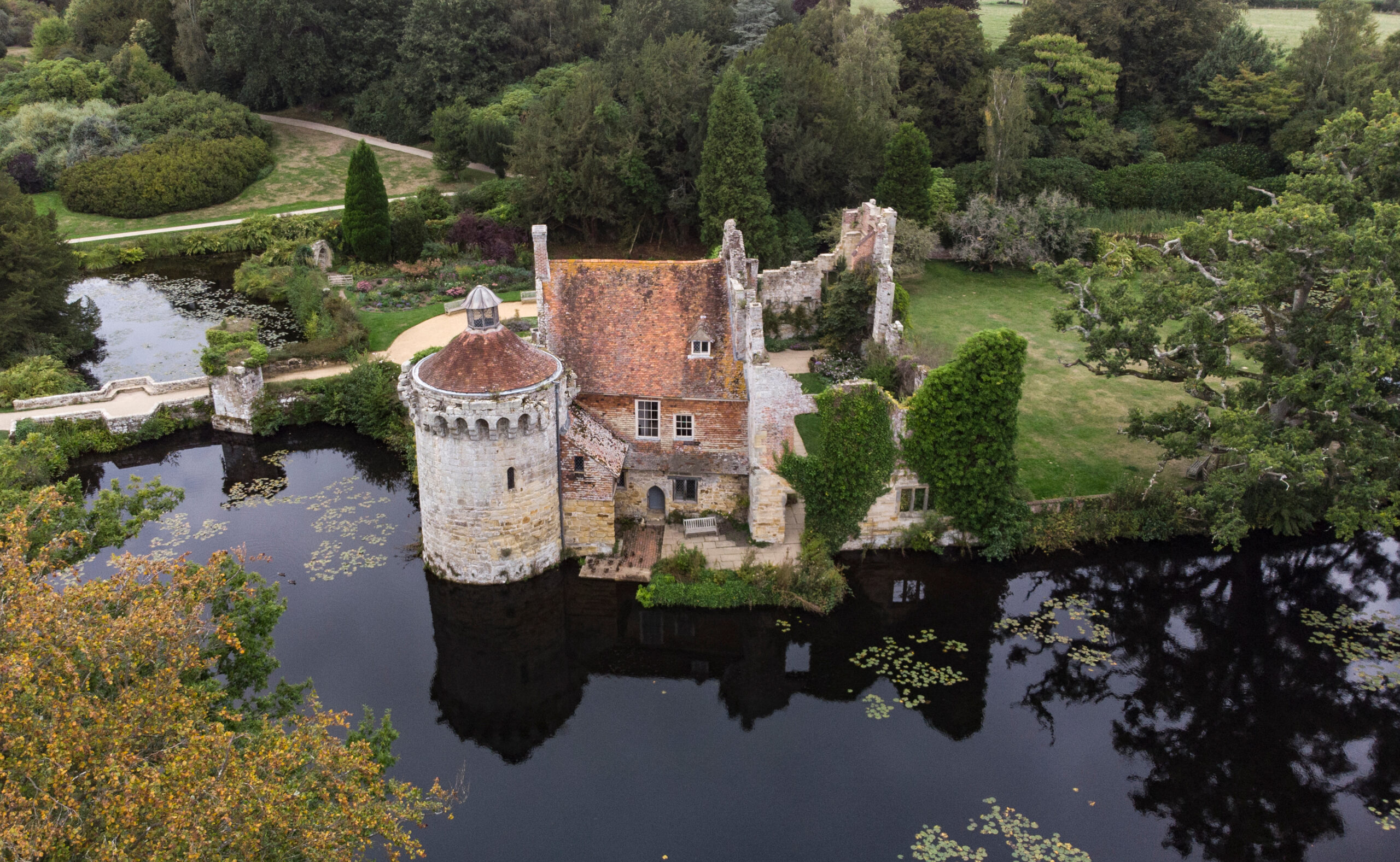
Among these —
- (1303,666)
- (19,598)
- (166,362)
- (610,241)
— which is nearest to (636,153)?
(610,241)

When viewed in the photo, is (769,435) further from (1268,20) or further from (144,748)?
(1268,20)

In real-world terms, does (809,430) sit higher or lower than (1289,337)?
lower

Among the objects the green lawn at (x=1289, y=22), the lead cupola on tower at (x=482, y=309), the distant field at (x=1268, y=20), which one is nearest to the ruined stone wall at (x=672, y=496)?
the lead cupola on tower at (x=482, y=309)

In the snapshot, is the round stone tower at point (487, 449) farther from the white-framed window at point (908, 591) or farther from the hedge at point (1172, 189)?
the hedge at point (1172, 189)

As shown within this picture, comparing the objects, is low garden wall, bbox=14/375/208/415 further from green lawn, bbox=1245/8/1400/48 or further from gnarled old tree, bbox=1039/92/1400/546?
green lawn, bbox=1245/8/1400/48

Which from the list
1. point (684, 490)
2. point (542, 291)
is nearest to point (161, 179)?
point (542, 291)

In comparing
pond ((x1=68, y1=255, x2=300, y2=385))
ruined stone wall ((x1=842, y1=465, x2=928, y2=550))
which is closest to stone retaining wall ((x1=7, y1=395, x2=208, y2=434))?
pond ((x1=68, y1=255, x2=300, y2=385))

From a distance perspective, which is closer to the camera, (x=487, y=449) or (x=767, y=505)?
(x=487, y=449)
